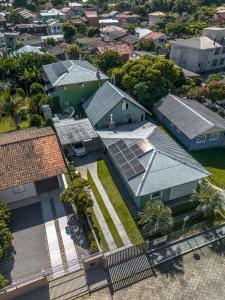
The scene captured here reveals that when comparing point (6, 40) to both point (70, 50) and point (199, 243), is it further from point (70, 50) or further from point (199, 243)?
point (199, 243)

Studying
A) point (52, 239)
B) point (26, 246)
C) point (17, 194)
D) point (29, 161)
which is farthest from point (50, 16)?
point (26, 246)

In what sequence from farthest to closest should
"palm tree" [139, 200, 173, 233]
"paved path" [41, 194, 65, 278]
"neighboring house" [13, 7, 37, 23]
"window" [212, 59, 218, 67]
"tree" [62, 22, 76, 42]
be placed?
"neighboring house" [13, 7, 37, 23] → "tree" [62, 22, 76, 42] → "window" [212, 59, 218, 67] → "palm tree" [139, 200, 173, 233] → "paved path" [41, 194, 65, 278]

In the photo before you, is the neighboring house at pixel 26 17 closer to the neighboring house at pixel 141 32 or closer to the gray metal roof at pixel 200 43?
the neighboring house at pixel 141 32

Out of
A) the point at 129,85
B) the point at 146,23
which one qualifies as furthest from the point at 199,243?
the point at 146,23

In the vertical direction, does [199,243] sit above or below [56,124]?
below

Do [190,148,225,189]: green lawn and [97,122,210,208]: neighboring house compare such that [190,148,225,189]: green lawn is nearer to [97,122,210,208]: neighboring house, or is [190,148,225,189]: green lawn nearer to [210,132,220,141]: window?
[210,132,220,141]: window

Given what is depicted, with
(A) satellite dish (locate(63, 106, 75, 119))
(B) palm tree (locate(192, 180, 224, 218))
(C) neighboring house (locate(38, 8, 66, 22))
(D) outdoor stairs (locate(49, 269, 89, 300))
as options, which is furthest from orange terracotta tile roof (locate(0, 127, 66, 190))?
(C) neighboring house (locate(38, 8, 66, 22))
